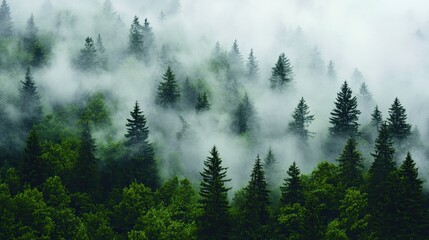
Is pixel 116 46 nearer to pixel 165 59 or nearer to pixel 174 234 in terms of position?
pixel 165 59

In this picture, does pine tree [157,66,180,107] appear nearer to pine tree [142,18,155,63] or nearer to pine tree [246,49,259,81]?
pine tree [142,18,155,63]

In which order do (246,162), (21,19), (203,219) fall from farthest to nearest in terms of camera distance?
(21,19), (246,162), (203,219)

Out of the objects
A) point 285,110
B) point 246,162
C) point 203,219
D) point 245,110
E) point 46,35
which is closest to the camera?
point 203,219

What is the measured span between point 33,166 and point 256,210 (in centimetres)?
3646

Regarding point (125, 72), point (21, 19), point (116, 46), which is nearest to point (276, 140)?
point (125, 72)

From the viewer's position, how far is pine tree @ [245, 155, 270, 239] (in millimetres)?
82875

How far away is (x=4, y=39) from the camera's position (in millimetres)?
152125

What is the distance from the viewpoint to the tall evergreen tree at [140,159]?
4092 inches

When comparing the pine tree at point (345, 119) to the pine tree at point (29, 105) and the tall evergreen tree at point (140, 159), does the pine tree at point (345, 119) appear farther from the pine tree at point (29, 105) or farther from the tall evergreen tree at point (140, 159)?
the pine tree at point (29, 105)

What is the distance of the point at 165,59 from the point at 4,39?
41.8 m

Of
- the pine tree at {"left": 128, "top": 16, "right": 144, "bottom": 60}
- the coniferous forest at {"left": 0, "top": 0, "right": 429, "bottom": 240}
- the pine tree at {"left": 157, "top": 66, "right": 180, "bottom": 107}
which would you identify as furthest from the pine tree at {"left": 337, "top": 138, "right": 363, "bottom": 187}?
the pine tree at {"left": 128, "top": 16, "right": 144, "bottom": 60}

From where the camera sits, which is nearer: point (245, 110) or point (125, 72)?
point (245, 110)

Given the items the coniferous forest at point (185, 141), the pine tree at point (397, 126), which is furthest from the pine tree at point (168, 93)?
the pine tree at point (397, 126)

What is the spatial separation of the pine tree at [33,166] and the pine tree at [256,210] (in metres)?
33.3
